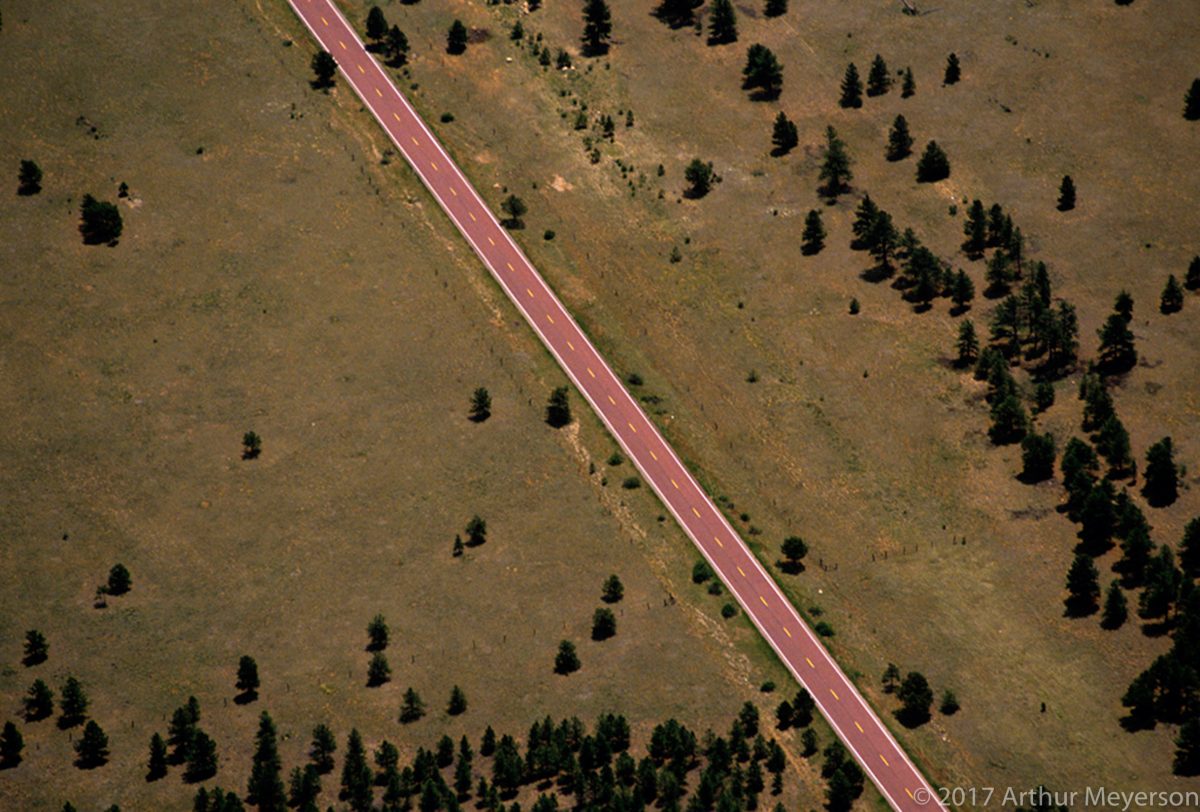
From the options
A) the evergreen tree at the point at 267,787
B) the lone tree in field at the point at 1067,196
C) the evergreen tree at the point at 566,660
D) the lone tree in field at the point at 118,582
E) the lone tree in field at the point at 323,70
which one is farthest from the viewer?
the lone tree in field at the point at 323,70

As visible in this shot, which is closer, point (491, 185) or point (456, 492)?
point (456, 492)

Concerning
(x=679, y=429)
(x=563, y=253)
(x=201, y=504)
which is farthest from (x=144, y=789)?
(x=563, y=253)

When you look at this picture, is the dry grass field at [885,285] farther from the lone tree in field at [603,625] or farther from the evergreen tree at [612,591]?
the lone tree in field at [603,625]

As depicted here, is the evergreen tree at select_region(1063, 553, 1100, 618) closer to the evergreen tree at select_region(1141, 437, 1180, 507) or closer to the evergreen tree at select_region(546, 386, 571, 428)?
the evergreen tree at select_region(1141, 437, 1180, 507)

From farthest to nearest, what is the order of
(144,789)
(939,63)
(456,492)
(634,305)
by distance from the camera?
1. (939,63)
2. (634,305)
3. (456,492)
4. (144,789)

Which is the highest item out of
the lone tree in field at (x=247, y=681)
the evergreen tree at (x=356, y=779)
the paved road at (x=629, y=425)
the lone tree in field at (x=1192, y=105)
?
the lone tree in field at (x=1192, y=105)

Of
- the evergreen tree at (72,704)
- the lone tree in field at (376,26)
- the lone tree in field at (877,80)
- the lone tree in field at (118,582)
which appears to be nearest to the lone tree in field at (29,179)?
the lone tree in field at (376,26)

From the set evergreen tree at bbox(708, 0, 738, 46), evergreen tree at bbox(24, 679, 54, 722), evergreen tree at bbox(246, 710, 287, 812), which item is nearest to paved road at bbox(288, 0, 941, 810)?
evergreen tree at bbox(708, 0, 738, 46)

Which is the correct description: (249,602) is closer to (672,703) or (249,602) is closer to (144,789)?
(144,789)
